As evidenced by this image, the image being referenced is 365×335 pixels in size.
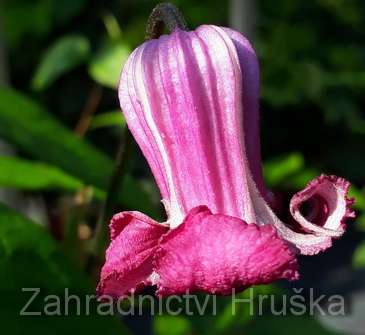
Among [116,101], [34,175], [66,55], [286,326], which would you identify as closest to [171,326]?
[286,326]

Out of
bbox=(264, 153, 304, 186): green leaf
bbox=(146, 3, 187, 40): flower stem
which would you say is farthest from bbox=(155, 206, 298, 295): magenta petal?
bbox=(264, 153, 304, 186): green leaf

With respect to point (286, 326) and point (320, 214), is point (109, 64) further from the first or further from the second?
point (320, 214)

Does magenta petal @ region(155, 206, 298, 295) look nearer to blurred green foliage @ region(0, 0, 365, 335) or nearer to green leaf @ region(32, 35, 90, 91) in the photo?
blurred green foliage @ region(0, 0, 365, 335)

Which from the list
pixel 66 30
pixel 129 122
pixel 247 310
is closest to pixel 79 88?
pixel 66 30

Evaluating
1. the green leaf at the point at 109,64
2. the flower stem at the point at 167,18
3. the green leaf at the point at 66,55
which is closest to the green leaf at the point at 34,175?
the flower stem at the point at 167,18

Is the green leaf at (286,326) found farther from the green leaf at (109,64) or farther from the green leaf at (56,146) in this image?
the green leaf at (109,64)

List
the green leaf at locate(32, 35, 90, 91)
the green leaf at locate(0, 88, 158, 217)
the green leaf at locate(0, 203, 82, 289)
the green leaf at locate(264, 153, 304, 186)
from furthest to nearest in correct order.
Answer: the green leaf at locate(32, 35, 90, 91)
the green leaf at locate(264, 153, 304, 186)
the green leaf at locate(0, 88, 158, 217)
the green leaf at locate(0, 203, 82, 289)

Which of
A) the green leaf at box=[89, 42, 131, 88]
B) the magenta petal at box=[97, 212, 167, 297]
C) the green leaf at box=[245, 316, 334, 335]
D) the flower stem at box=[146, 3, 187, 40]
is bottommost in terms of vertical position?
the green leaf at box=[245, 316, 334, 335]
